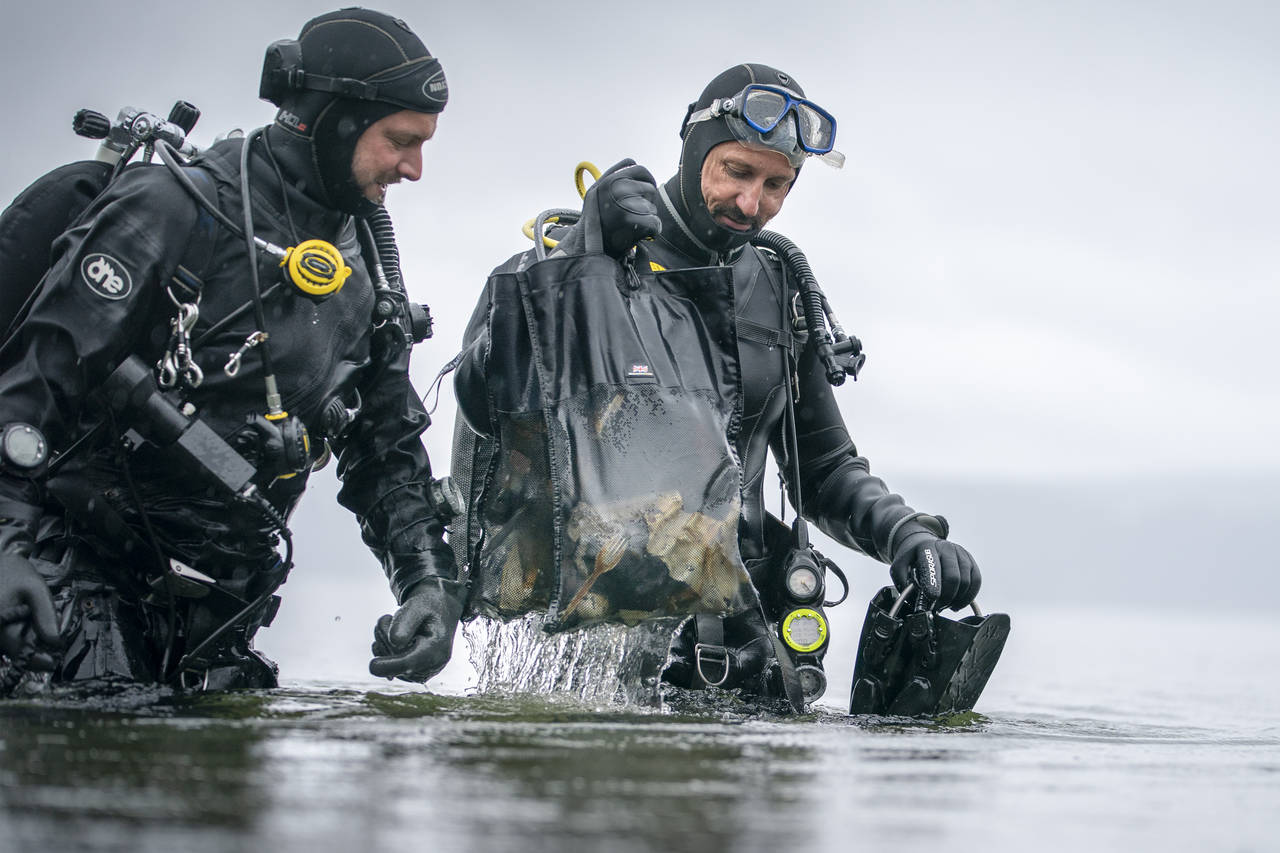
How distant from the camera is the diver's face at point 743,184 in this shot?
409cm

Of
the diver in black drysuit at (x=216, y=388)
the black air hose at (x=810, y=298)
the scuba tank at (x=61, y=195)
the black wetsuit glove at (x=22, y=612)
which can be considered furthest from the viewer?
the black air hose at (x=810, y=298)

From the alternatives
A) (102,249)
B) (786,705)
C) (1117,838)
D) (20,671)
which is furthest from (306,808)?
(786,705)

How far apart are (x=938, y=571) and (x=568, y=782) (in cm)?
223

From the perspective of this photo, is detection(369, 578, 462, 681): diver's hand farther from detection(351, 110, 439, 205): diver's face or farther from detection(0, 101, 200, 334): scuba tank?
detection(0, 101, 200, 334): scuba tank

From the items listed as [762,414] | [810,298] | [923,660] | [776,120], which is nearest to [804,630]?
[923,660]

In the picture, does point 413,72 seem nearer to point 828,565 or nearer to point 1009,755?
point 828,565

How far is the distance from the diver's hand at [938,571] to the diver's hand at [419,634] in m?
1.34

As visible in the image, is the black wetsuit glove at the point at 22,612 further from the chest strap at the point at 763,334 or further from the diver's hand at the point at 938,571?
the diver's hand at the point at 938,571

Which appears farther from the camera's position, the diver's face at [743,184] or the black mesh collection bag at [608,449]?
the diver's face at [743,184]

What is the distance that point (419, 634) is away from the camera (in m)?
3.64

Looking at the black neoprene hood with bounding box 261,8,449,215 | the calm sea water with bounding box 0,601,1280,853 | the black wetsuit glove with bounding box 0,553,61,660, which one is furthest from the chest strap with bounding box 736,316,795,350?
the black wetsuit glove with bounding box 0,553,61,660

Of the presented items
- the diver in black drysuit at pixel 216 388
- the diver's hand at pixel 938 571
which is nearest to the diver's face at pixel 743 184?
the diver in black drysuit at pixel 216 388

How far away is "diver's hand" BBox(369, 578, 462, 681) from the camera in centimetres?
355

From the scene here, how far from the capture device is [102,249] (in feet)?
10.3
